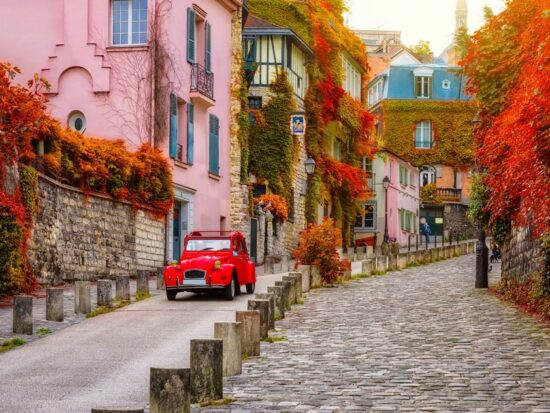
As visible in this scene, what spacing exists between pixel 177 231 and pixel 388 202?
114 feet

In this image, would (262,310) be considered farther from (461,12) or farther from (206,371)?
(461,12)

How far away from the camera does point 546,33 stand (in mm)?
15773

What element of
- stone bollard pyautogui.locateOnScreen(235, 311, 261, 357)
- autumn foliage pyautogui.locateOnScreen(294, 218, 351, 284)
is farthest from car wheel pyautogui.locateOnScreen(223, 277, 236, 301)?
stone bollard pyautogui.locateOnScreen(235, 311, 261, 357)

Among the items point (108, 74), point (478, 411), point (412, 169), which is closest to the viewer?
point (478, 411)

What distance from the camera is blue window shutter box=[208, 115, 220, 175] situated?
123 feet

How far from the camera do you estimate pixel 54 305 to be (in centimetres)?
1811

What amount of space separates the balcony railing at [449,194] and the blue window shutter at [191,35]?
139 ft

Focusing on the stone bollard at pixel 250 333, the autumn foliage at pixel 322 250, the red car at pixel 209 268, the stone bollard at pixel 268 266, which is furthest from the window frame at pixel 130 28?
the stone bollard at pixel 250 333

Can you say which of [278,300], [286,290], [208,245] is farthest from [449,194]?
[278,300]

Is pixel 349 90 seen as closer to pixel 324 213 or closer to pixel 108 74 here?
pixel 324 213

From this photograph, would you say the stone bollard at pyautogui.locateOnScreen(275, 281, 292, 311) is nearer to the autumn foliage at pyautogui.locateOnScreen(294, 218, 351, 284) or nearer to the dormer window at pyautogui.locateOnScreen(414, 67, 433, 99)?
the autumn foliage at pyautogui.locateOnScreen(294, 218, 351, 284)

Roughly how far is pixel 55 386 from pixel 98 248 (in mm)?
16256

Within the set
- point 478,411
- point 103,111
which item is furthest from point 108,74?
point 478,411

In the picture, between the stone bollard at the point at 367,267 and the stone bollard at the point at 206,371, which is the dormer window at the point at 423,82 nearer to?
the stone bollard at the point at 367,267
